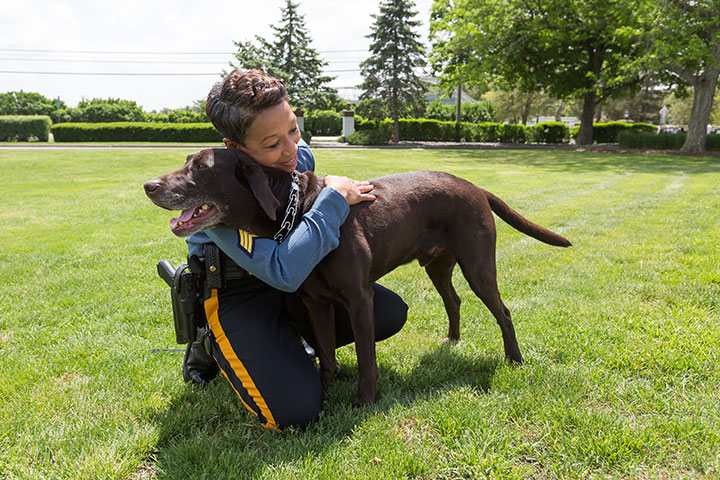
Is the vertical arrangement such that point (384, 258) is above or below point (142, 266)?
above

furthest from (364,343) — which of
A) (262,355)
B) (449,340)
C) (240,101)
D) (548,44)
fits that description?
(548,44)

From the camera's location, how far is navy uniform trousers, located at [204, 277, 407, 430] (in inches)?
92.3

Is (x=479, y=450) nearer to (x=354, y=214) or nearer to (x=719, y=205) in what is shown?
(x=354, y=214)

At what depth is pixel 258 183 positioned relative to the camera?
85.4 inches

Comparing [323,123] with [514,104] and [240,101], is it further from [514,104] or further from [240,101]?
[240,101]

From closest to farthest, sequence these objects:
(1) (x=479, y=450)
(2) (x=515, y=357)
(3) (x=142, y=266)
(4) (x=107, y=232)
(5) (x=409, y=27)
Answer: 1. (1) (x=479, y=450)
2. (2) (x=515, y=357)
3. (3) (x=142, y=266)
4. (4) (x=107, y=232)
5. (5) (x=409, y=27)

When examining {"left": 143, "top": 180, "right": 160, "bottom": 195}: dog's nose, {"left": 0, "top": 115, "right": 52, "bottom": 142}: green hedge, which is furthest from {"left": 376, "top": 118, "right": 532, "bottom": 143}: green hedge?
{"left": 143, "top": 180, "right": 160, "bottom": 195}: dog's nose

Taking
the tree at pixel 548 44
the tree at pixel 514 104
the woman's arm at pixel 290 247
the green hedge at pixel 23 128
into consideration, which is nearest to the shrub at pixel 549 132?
the tree at pixel 548 44

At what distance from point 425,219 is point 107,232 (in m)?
5.73

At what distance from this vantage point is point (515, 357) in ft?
9.52

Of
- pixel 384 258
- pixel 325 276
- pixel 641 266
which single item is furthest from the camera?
pixel 641 266

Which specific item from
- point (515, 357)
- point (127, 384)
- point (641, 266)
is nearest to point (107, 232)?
point (127, 384)

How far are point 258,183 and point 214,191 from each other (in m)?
0.20

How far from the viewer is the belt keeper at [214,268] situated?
2531mm
